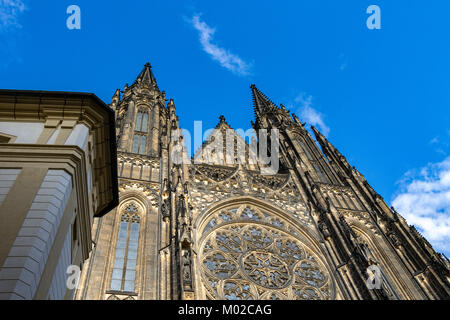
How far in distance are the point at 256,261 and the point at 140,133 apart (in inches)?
399

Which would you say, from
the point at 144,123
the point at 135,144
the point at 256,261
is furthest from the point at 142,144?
the point at 256,261

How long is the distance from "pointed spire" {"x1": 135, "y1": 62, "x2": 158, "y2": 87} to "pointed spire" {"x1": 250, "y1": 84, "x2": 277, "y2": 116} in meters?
8.51

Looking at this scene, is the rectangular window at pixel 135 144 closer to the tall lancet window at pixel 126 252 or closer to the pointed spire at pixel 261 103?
the tall lancet window at pixel 126 252

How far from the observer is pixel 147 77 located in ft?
101

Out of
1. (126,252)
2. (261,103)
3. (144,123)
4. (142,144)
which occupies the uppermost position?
(261,103)

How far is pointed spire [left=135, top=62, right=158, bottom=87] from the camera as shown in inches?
1122

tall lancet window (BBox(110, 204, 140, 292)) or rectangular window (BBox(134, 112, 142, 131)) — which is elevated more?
rectangular window (BBox(134, 112, 142, 131))

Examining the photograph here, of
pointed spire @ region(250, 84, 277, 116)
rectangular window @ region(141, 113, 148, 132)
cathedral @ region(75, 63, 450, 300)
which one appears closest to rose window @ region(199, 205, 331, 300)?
cathedral @ region(75, 63, 450, 300)

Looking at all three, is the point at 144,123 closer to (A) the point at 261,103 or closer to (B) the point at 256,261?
(B) the point at 256,261

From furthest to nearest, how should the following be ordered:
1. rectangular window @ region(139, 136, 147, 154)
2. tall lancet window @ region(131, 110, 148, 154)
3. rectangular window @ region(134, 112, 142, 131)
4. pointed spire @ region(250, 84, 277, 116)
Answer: pointed spire @ region(250, 84, 277, 116) → rectangular window @ region(134, 112, 142, 131) → tall lancet window @ region(131, 110, 148, 154) → rectangular window @ region(139, 136, 147, 154)

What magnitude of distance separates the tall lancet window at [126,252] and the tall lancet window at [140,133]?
16.4 feet

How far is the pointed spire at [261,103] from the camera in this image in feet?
104

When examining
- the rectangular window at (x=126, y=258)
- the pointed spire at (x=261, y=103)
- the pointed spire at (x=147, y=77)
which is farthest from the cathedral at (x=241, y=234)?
the pointed spire at (x=261, y=103)

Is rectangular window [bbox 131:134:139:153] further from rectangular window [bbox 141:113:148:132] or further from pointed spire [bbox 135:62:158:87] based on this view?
pointed spire [bbox 135:62:158:87]
